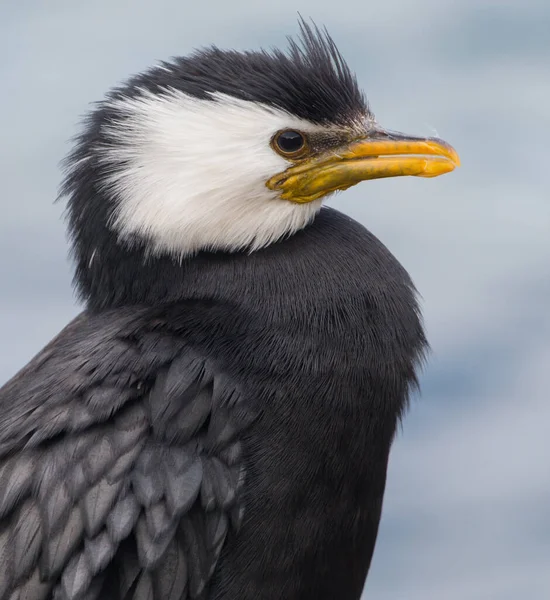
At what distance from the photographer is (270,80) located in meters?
8.07

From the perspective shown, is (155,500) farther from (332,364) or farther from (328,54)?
(328,54)

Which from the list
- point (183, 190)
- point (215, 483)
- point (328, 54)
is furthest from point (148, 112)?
point (215, 483)

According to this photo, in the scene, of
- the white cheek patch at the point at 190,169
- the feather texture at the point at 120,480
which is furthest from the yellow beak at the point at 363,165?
the feather texture at the point at 120,480

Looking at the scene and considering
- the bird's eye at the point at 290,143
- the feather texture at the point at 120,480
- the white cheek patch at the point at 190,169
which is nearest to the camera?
the feather texture at the point at 120,480

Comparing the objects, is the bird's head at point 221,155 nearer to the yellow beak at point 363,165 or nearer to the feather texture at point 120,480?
the yellow beak at point 363,165

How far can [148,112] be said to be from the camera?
800cm

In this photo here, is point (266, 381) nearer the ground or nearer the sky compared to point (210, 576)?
nearer the sky

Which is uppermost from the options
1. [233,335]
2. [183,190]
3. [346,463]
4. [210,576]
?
[183,190]

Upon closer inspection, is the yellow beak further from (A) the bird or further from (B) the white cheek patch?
(B) the white cheek patch

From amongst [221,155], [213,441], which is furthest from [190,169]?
[213,441]

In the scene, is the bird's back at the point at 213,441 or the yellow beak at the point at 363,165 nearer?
the bird's back at the point at 213,441

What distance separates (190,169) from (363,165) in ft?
2.85

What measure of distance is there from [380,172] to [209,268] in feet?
3.07

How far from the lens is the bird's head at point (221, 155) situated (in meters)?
7.93
